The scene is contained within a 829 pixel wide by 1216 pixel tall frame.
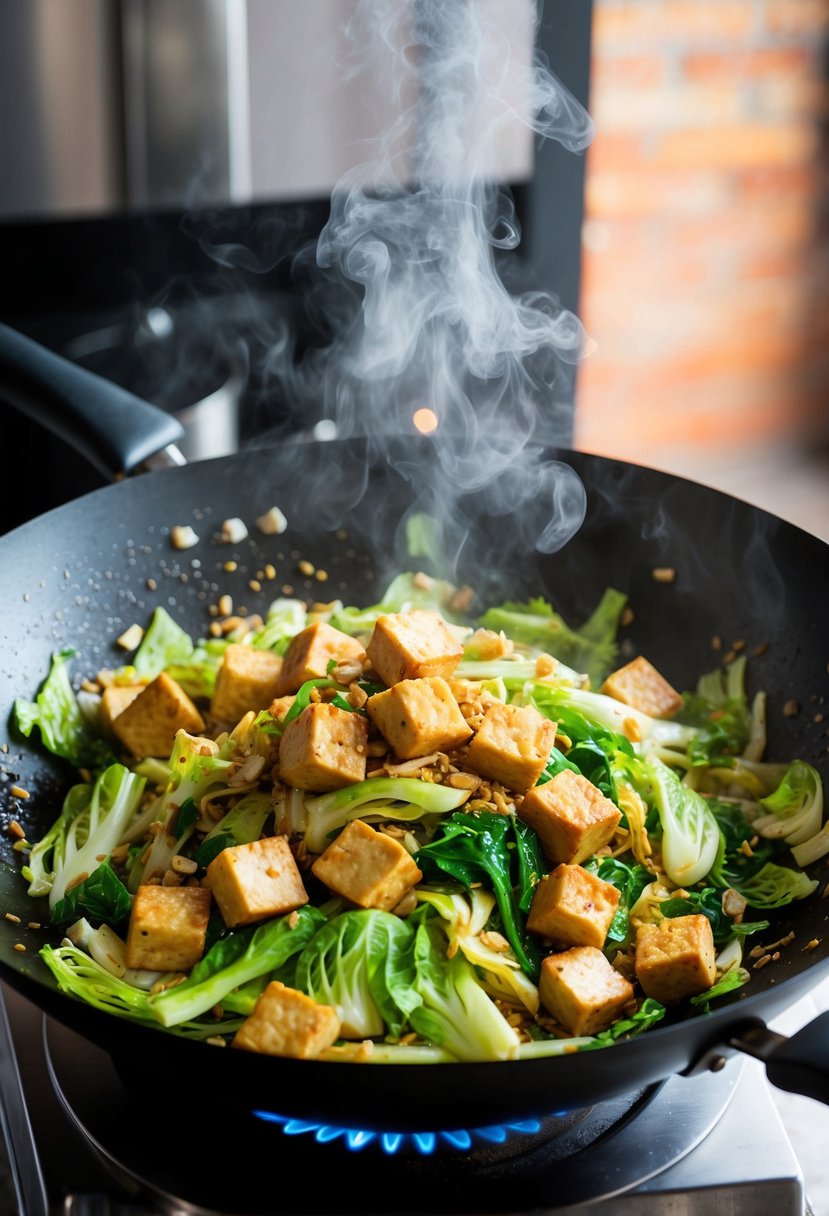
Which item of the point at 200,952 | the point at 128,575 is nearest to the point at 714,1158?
the point at 200,952

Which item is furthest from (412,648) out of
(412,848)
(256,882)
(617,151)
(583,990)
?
(617,151)

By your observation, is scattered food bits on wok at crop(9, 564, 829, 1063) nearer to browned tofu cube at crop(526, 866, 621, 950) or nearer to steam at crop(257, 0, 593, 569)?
browned tofu cube at crop(526, 866, 621, 950)

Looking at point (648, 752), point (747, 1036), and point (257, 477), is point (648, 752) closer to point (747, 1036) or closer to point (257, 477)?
point (747, 1036)

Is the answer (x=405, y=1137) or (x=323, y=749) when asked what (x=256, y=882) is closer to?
(x=323, y=749)

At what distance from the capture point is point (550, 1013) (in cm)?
146


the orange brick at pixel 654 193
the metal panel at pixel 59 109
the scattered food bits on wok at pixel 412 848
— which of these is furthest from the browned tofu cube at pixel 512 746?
the orange brick at pixel 654 193

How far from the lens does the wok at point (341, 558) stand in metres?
1.88

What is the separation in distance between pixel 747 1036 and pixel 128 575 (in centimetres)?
135

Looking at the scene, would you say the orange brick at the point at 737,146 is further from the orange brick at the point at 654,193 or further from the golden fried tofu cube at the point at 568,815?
the golden fried tofu cube at the point at 568,815

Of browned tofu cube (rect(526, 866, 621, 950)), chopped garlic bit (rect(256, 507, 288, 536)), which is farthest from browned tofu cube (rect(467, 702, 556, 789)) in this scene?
chopped garlic bit (rect(256, 507, 288, 536))

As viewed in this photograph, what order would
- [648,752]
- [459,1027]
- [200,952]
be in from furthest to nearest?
[648,752]
[200,952]
[459,1027]

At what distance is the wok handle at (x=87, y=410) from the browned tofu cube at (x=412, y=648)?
1.82ft

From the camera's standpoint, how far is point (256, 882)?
1456 mm

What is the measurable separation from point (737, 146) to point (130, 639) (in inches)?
166
